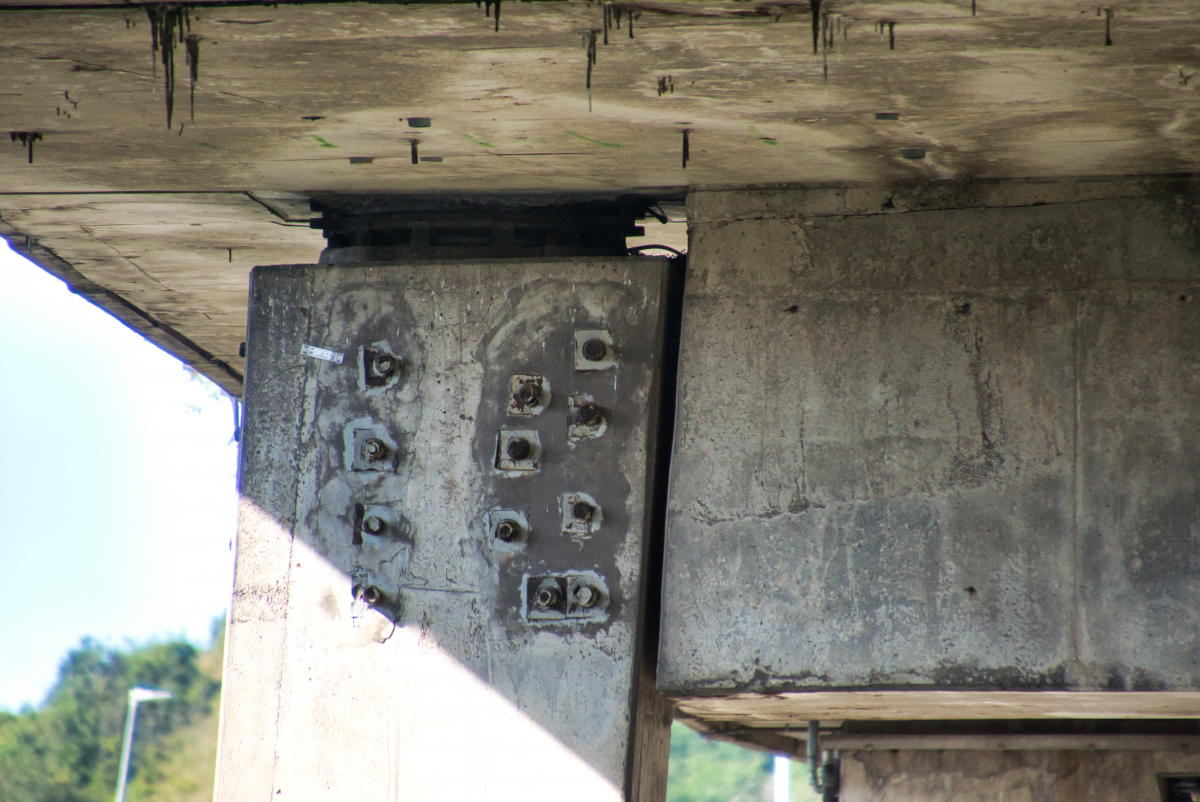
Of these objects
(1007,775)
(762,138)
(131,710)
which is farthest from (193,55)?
(131,710)

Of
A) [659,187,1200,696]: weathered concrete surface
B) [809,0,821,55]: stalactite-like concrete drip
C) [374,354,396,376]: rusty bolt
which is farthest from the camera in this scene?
[374,354,396,376]: rusty bolt

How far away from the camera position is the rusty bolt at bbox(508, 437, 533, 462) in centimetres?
582

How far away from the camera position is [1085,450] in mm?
5277

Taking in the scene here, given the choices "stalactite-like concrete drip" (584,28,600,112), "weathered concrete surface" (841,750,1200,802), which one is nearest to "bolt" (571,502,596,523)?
"stalactite-like concrete drip" (584,28,600,112)

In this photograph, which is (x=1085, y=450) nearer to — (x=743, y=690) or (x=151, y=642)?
(x=743, y=690)

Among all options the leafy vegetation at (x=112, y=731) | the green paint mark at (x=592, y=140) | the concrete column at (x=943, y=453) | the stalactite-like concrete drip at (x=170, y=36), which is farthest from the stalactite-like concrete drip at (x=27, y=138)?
the leafy vegetation at (x=112, y=731)

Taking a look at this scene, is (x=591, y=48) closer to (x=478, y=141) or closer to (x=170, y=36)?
(x=478, y=141)

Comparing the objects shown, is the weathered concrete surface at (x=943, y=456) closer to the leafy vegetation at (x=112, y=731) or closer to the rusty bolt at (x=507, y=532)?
the rusty bolt at (x=507, y=532)

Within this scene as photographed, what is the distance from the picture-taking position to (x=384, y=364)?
6.04 meters

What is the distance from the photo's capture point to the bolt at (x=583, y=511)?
5.72m

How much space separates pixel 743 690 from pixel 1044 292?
2.27 m

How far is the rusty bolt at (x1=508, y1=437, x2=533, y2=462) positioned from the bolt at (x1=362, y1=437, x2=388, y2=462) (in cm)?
65

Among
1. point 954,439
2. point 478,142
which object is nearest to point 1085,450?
point 954,439

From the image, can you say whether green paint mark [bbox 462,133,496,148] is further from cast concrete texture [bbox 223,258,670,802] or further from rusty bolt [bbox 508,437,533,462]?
rusty bolt [bbox 508,437,533,462]
